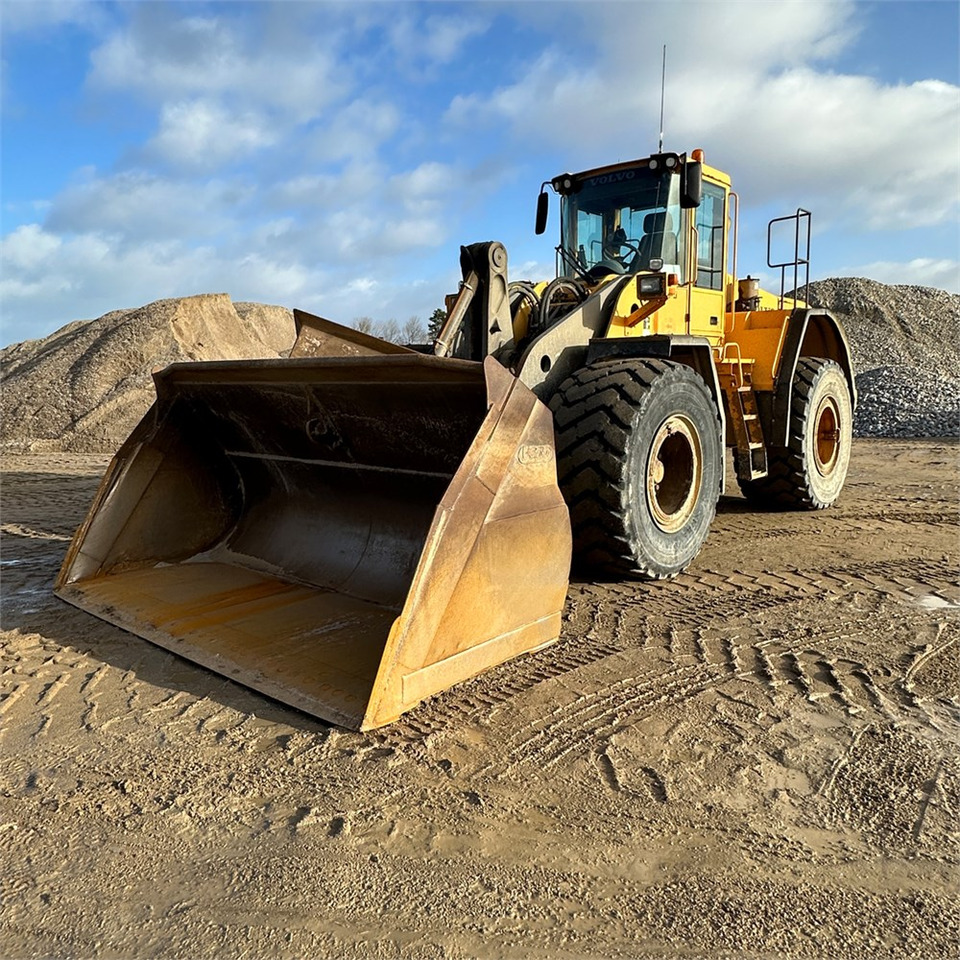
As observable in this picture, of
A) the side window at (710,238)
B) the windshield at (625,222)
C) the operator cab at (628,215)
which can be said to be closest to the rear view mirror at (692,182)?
the operator cab at (628,215)

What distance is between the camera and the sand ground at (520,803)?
1.94m

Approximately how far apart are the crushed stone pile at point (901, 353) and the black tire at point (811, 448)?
8.83 meters

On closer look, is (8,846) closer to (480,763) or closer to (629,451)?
(480,763)

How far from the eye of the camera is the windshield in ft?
18.8

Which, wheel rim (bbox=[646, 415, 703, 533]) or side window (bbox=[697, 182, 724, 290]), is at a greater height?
side window (bbox=[697, 182, 724, 290])

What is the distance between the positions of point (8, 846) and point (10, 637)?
190cm

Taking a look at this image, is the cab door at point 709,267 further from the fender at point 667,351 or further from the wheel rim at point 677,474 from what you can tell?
the wheel rim at point 677,474

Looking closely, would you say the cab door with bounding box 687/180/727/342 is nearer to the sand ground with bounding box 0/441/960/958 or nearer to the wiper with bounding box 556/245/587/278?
the wiper with bounding box 556/245/587/278

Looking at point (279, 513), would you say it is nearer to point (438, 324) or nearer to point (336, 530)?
point (336, 530)

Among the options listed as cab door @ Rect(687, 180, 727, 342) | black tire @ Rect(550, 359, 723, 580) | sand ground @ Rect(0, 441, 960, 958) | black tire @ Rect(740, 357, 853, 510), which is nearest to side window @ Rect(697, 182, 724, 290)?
cab door @ Rect(687, 180, 727, 342)

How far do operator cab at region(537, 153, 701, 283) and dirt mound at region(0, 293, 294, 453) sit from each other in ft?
35.6

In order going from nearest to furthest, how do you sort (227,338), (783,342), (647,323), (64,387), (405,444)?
(405,444) < (647,323) < (783,342) < (64,387) < (227,338)

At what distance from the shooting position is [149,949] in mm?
1870

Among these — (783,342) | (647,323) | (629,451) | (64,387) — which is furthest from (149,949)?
(64,387)
